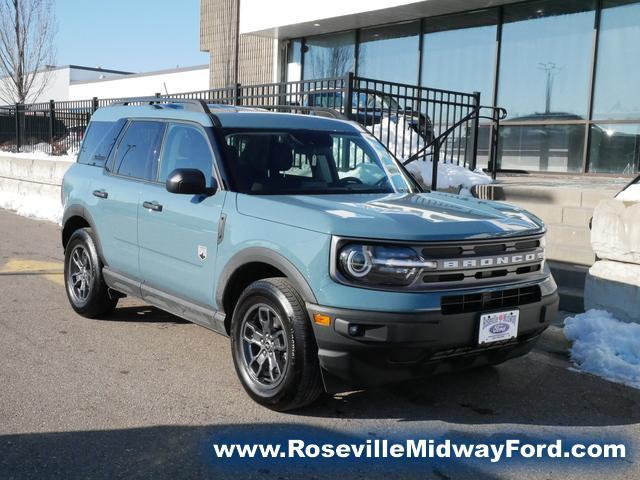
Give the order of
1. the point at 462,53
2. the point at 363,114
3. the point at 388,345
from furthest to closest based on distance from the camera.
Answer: the point at 462,53 → the point at 363,114 → the point at 388,345

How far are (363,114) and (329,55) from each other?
7.58 metres

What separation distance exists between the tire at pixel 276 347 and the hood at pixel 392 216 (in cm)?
45

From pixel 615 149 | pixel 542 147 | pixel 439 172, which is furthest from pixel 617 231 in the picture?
pixel 542 147

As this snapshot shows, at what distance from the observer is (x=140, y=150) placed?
18.6ft

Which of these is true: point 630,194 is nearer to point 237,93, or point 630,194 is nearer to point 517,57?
point 237,93

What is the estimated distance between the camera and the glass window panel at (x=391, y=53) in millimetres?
15031

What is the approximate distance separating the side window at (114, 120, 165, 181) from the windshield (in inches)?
36.3

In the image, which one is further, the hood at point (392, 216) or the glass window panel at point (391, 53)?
the glass window panel at point (391, 53)

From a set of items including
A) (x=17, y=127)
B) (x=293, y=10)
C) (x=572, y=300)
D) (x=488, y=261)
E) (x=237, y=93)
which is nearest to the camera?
(x=488, y=261)

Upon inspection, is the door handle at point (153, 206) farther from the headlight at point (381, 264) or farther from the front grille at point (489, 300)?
the front grille at point (489, 300)

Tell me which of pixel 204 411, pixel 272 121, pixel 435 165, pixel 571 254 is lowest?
pixel 204 411

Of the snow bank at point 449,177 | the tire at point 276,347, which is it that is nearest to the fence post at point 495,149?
the snow bank at point 449,177

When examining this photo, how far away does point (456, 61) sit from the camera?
1414 centimetres

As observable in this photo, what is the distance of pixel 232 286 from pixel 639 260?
3707 millimetres
